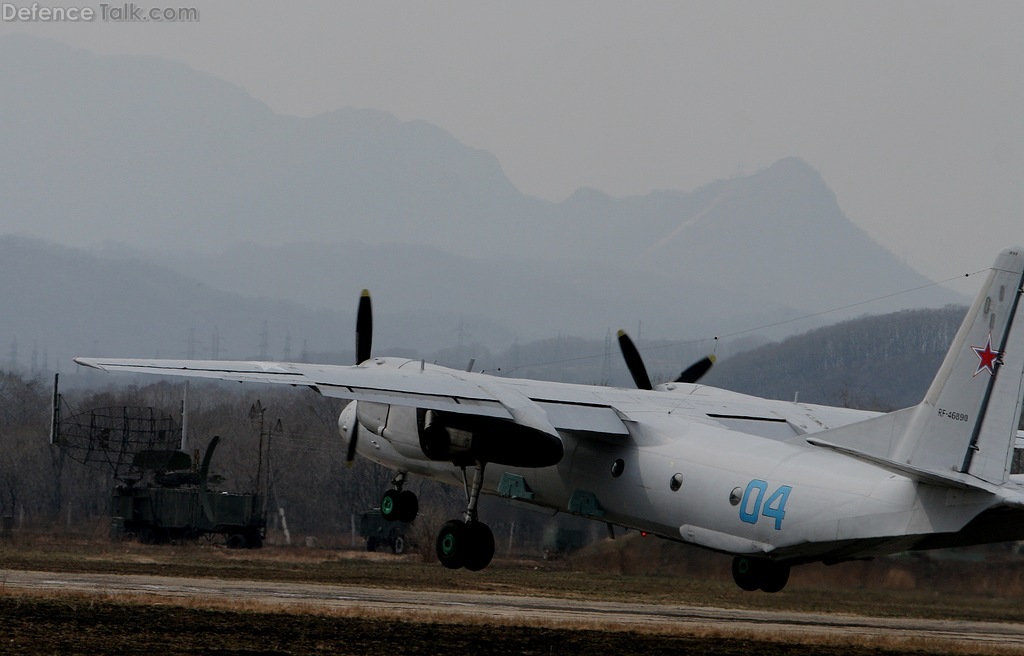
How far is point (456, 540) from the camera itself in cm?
3400

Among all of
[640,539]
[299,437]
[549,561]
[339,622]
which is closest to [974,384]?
[339,622]

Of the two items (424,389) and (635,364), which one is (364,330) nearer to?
(635,364)

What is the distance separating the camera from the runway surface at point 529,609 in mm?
33438

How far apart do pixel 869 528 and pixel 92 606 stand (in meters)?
17.7

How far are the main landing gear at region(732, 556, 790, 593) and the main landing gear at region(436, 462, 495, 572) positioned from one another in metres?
6.29

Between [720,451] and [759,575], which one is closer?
[720,451]

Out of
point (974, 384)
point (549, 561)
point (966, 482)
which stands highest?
point (974, 384)

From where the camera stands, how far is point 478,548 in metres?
33.9

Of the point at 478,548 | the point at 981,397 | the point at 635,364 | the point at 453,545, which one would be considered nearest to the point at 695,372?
the point at 635,364

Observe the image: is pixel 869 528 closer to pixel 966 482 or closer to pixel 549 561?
pixel 966 482

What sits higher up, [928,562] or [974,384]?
[974,384]

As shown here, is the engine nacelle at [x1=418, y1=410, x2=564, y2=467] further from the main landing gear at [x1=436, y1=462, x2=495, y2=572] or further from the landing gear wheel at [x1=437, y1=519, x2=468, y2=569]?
the landing gear wheel at [x1=437, y1=519, x2=468, y2=569]

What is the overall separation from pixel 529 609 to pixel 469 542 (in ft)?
14.3

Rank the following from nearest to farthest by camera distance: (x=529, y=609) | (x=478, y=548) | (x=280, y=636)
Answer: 1. (x=280, y=636)
2. (x=478, y=548)
3. (x=529, y=609)
